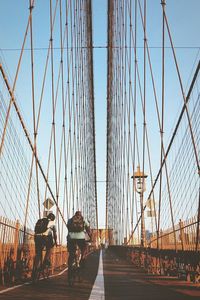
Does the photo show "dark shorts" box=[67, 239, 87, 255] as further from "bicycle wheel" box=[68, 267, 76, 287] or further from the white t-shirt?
"bicycle wheel" box=[68, 267, 76, 287]

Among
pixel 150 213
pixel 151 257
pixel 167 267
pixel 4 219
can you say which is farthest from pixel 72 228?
pixel 150 213

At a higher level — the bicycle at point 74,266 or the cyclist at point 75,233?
the cyclist at point 75,233

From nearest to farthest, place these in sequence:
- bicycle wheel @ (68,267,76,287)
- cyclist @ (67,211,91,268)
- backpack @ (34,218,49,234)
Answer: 1. bicycle wheel @ (68,267,76,287)
2. cyclist @ (67,211,91,268)
3. backpack @ (34,218,49,234)

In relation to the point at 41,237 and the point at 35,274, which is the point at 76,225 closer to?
the point at 41,237

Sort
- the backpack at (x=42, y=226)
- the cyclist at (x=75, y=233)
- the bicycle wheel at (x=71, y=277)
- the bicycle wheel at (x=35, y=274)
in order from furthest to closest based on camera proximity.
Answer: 1. the backpack at (x=42, y=226)
2. the cyclist at (x=75, y=233)
3. the bicycle wheel at (x=35, y=274)
4. the bicycle wheel at (x=71, y=277)

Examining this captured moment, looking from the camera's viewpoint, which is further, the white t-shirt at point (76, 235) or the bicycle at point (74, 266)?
the white t-shirt at point (76, 235)

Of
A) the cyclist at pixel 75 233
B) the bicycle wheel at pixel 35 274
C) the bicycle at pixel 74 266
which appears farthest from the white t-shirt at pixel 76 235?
the bicycle wheel at pixel 35 274

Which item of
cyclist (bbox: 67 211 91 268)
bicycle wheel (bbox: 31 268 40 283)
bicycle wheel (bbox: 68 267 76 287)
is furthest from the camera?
cyclist (bbox: 67 211 91 268)

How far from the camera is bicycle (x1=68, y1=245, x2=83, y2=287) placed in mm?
4374

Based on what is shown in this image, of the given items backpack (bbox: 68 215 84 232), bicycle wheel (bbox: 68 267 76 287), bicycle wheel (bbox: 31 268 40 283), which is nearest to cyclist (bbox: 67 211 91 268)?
backpack (bbox: 68 215 84 232)

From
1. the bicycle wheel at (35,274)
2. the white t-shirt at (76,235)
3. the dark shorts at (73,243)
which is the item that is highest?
the white t-shirt at (76,235)

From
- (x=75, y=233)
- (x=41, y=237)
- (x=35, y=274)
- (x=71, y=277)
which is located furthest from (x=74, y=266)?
(x=41, y=237)

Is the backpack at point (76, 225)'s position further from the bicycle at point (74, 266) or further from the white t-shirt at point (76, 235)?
the bicycle at point (74, 266)

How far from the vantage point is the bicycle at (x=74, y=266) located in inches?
172
